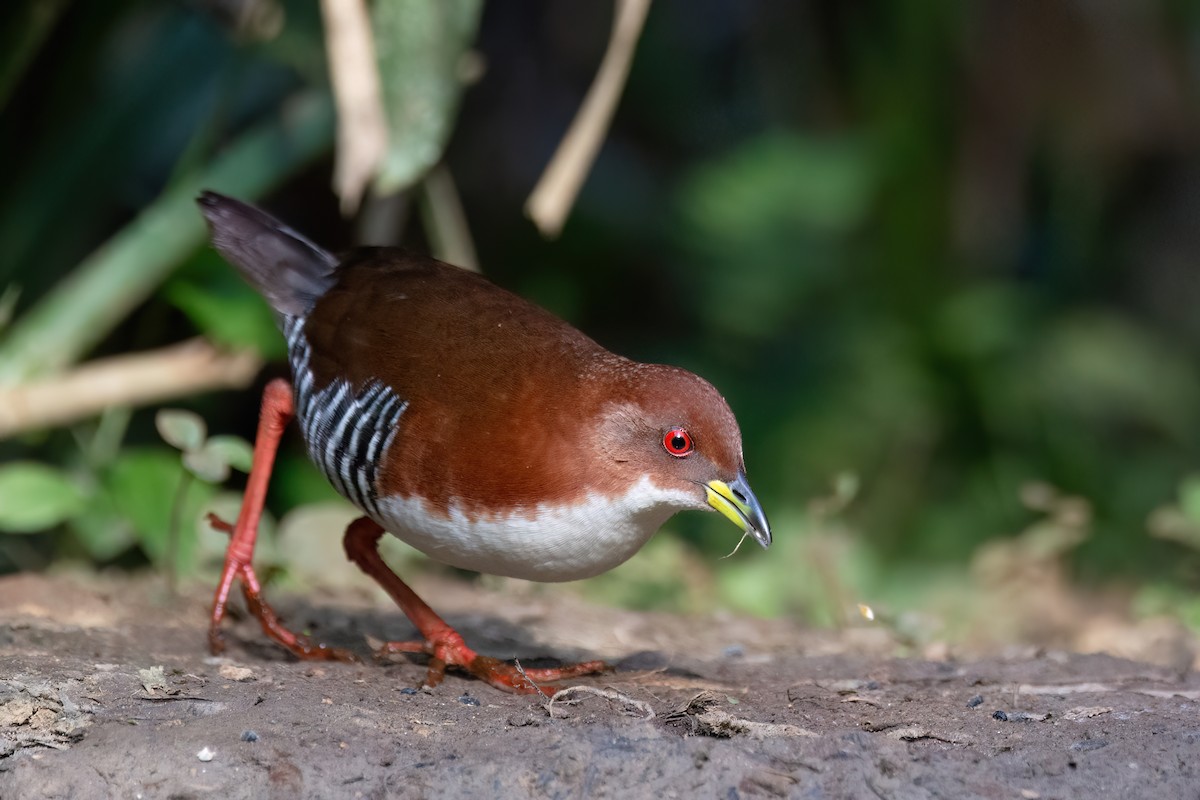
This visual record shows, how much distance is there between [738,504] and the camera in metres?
3.19

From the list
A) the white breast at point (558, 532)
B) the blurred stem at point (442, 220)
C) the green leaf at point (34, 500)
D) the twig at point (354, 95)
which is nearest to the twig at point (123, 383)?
the green leaf at point (34, 500)

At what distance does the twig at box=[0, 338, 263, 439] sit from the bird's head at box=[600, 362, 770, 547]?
274cm

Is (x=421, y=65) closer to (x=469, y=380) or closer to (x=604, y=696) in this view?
(x=469, y=380)

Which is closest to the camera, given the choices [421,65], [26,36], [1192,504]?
[1192,504]

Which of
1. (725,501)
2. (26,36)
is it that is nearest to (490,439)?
(725,501)

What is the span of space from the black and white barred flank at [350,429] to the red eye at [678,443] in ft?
2.13

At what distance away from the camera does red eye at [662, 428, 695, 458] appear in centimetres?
317

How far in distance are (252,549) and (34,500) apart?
1092 mm

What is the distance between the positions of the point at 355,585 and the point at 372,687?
63.0 inches

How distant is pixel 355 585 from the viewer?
195 inches

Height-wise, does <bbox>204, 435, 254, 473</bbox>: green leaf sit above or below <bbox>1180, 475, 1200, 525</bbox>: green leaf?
below

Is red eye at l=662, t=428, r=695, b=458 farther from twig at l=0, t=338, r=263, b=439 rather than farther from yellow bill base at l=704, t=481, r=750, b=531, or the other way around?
twig at l=0, t=338, r=263, b=439

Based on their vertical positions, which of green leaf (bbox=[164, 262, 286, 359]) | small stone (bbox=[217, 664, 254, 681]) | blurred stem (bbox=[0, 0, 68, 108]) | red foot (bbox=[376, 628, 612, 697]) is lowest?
small stone (bbox=[217, 664, 254, 681])

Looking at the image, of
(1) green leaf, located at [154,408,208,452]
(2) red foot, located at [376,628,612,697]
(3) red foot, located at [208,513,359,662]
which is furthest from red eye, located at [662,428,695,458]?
(1) green leaf, located at [154,408,208,452]
